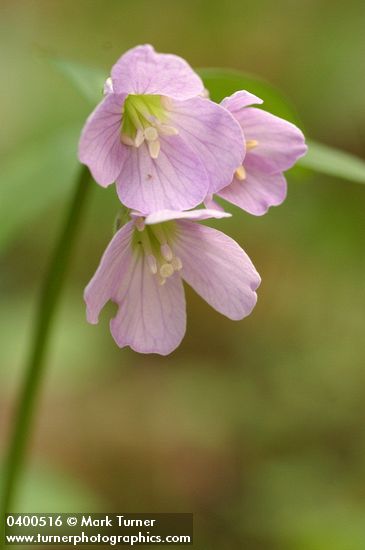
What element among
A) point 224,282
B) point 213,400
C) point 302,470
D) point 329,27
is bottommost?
point 224,282

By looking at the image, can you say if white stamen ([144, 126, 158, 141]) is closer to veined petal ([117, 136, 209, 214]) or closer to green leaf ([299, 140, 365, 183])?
veined petal ([117, 136, 209, 214])

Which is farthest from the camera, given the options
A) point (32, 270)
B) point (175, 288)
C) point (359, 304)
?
point (32, 270)

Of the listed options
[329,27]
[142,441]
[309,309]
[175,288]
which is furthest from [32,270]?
[175,288]

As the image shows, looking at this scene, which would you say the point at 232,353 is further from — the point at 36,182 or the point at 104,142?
the point at 104,142

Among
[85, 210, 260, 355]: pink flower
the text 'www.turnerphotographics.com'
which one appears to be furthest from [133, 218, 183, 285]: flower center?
the text 'www.turnerphotographics.com'

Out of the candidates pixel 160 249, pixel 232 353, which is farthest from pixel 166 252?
pixel 232 353

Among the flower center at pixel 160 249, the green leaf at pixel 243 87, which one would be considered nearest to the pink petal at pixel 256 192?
the flower center at pixel 160 249

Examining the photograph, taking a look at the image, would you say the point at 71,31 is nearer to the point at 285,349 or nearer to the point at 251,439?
the point at 285,349

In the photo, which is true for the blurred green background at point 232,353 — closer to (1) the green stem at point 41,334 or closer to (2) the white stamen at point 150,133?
(1) the green stem at point 41,334
